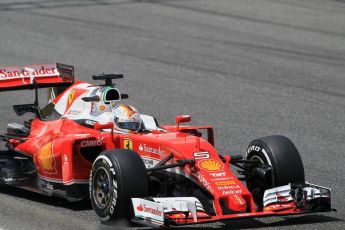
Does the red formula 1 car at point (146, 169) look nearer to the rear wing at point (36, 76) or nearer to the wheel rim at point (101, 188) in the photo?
the wheel rim at point (101, 188)

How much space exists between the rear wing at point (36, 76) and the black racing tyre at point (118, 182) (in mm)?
2963

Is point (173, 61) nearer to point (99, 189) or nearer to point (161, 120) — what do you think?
point (161, 120)

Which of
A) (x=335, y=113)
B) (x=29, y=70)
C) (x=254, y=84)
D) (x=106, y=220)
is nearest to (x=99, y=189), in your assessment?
(x=106, y=220)

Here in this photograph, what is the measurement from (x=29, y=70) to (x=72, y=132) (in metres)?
1.79

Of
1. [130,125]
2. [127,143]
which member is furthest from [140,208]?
[130,125]

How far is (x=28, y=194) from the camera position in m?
11.9

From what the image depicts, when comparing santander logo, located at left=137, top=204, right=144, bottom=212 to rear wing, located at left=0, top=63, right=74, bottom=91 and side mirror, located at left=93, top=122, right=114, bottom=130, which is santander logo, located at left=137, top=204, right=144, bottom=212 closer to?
side mirror, located at left=93, top=122, right=114, bottom=130

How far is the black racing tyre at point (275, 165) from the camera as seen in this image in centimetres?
1066

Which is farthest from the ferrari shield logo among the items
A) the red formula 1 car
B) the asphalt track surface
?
the asphalt track surface

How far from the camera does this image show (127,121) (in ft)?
36.6

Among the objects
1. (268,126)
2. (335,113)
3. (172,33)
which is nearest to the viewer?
(268,126)

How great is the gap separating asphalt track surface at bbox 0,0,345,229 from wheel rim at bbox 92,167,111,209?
9.7 inches

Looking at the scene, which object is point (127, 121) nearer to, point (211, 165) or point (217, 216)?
point (211, 165)

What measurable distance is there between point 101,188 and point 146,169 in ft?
1.83
